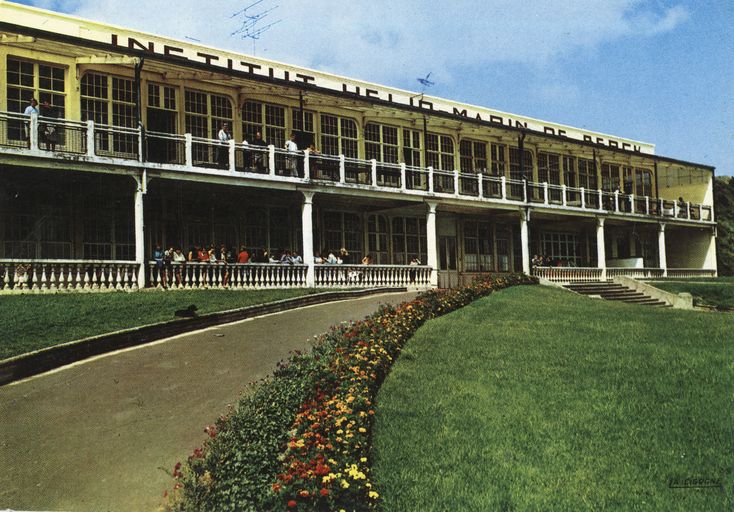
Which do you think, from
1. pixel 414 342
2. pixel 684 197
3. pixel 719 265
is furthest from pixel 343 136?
pixel 719 265

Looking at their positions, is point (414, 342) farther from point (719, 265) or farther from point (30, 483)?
point (719, 265)

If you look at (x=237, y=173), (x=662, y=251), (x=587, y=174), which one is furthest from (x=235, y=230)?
(x=662, y=251)

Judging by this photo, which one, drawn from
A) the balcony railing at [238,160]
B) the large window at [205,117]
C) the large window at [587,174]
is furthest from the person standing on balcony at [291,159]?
the large window at [587,174]

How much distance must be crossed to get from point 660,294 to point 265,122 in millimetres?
17642

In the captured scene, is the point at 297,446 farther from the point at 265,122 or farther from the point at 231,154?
the point at 265,122

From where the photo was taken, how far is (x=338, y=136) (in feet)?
89.6

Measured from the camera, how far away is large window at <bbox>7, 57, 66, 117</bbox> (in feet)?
64.8

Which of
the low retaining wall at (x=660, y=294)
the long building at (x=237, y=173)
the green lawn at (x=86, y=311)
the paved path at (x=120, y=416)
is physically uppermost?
the long building at (x=237, y=173)

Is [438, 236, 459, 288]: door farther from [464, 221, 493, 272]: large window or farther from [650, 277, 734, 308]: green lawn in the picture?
[650, 277, 734, 308]: green lawn

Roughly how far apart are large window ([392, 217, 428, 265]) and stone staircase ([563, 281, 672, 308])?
6.65 m

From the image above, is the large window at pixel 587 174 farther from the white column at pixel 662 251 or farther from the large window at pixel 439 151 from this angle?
the large window at pixel 439 151

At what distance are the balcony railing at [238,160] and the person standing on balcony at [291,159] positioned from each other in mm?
37

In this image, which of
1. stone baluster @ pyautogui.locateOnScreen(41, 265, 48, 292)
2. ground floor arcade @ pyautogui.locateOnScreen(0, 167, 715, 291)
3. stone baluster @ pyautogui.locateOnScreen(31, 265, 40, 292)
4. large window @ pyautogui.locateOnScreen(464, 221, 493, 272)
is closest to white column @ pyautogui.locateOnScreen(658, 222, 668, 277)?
ground floor arcade @ pyautogui.locateOnScreen(0, 167, 715, 291)

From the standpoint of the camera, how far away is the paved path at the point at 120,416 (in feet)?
23.5
